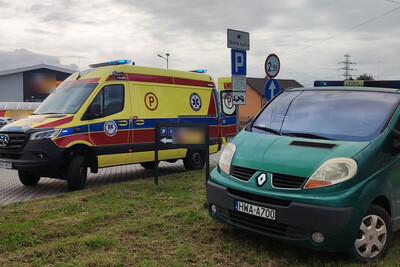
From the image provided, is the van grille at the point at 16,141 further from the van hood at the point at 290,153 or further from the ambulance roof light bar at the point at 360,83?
the ambulance roof light bar at the point at 360,83

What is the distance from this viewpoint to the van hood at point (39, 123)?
7105 mm

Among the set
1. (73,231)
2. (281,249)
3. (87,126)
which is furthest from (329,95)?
(87,126)

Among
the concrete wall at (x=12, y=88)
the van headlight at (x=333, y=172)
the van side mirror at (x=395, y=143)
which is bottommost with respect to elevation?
the van headlight at (x=333, y=172)

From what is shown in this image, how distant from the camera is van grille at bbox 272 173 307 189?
3.41 meters

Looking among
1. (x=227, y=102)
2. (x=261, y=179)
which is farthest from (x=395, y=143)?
(x=227, y=102)

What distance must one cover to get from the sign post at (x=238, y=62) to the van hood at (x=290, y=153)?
4.49 metres

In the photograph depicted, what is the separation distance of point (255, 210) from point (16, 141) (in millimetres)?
5291

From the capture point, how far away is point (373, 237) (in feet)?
11.5

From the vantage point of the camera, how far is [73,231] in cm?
442

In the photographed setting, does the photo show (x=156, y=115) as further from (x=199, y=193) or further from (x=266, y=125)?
(x=266, y=125)

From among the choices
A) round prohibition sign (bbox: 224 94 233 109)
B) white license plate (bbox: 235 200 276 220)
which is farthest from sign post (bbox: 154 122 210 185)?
round prohibition sign (bbox: 224 94 233 109)

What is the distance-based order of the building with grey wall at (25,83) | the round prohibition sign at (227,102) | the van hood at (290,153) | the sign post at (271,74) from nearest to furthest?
the van hood at (290,153) → the sign post at (271,74) → the round prohibition sign at (227,102) → the building with grey wall at (25,83)

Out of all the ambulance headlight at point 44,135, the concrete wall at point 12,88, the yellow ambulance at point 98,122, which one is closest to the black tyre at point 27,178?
the yellow ambulance at point 98,122

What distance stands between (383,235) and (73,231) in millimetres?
3235
